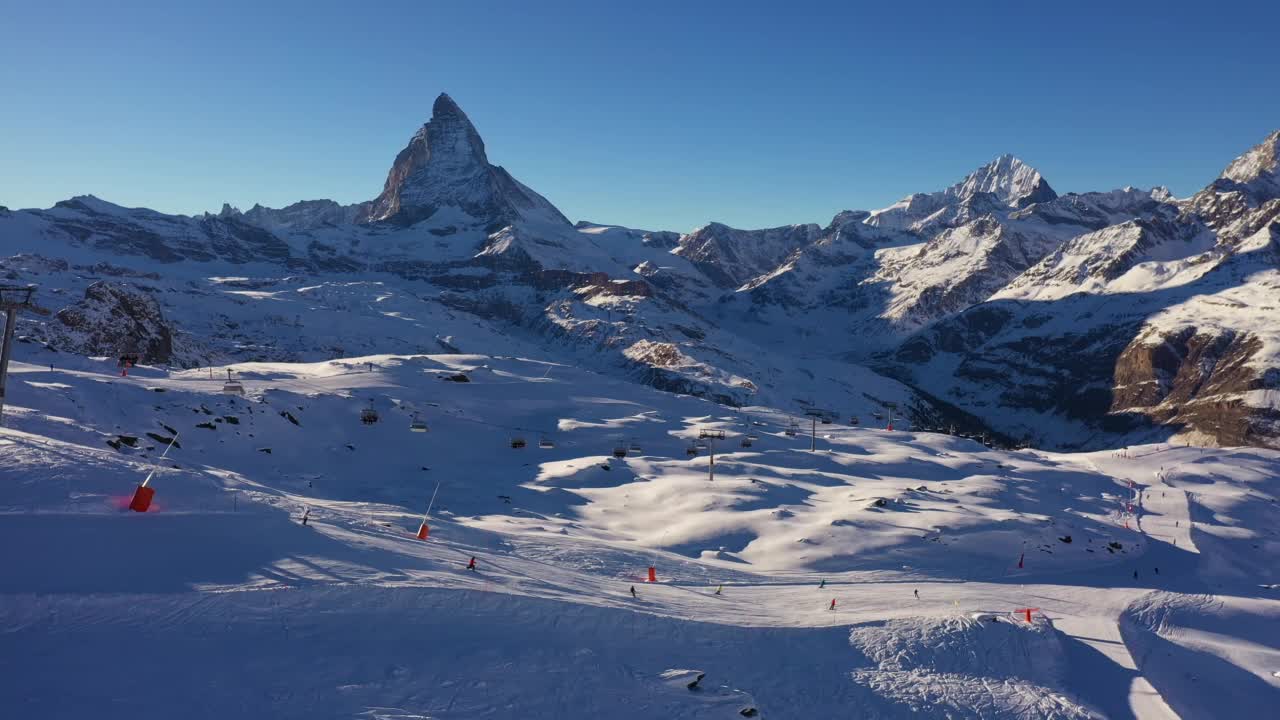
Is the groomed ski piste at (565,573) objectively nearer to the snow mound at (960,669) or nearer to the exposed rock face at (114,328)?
the snow mound at (960,669)

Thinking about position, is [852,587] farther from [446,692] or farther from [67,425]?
[67,425]

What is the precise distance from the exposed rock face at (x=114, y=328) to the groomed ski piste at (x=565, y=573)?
39427mm

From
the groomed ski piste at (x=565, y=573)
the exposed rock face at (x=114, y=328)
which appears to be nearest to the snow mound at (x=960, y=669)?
the groomed ski piste at (x=565, y=573)

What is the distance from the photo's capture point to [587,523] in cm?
5650

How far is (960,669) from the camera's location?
25.5 m

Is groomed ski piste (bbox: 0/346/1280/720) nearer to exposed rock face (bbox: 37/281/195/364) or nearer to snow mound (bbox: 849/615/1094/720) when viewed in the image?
snow mound (bbox: 849/615/1094/720)

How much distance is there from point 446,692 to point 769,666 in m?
10.5

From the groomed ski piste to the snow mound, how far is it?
0.14 meters

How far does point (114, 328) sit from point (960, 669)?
133948 mm

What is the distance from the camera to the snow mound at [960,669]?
2258 cm

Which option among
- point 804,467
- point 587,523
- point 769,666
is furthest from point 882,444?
point 769,666

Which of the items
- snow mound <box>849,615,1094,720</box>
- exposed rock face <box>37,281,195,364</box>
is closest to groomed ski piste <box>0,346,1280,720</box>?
snow mound <box>849,615,1094,720</box>

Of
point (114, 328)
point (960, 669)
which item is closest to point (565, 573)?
point (960, 669)

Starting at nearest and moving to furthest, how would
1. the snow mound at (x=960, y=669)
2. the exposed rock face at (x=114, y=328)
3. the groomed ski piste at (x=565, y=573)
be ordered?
the groomed ski piste at (x=565, y=573) < the snow mound at (x=960, y=669) < the exposed rock face at (x=114, y=328)
